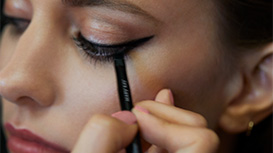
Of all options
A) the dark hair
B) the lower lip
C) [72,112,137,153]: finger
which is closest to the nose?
the lower lip

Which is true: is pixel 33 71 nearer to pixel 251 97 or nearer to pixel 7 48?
pixel 7 48

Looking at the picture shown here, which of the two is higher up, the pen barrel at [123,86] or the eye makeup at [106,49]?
the eye makeup at [106,49]

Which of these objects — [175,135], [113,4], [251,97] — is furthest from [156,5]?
[251,97]

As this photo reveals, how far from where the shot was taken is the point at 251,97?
3.36 ft

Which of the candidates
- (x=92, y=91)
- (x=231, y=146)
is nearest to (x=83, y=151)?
(x=92, y=91)

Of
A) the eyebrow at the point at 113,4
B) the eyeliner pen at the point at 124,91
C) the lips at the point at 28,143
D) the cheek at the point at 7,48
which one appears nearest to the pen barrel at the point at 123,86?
the eyeliner pen at the point at 124,91

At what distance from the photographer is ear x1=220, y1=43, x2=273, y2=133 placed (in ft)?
3.30

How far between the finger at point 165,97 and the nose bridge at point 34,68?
250mm

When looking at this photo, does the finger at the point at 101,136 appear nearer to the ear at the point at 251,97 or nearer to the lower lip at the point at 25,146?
the lower lip at the point at 25,146

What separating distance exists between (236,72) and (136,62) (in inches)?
13.0

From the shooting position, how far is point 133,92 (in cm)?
84

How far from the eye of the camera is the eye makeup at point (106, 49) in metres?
0.82

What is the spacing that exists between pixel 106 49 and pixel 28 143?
32 centimetres

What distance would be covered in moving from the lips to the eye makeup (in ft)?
0.79
